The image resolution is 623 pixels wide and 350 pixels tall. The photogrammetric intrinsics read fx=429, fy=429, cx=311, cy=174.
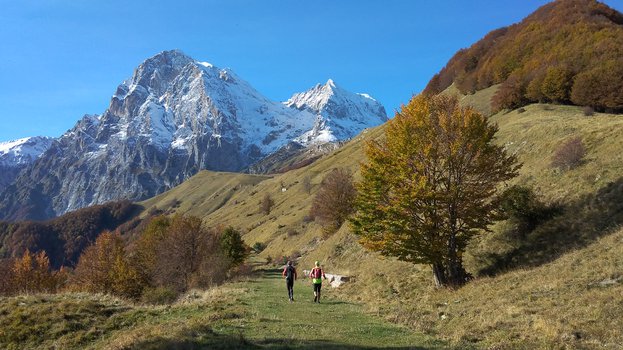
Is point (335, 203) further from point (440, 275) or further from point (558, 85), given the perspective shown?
point (440, 275)

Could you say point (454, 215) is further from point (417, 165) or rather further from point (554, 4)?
point (554, 4)

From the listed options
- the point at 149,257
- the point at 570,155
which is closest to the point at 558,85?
the point at 570,155

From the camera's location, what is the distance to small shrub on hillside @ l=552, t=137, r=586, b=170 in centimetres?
3067

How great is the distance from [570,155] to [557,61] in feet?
158

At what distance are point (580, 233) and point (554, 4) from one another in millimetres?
106932

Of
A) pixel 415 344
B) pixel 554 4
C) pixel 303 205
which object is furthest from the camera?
pixel 303 205

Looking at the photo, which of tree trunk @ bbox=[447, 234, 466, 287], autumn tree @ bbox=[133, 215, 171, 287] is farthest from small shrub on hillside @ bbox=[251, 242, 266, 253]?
tree trunk @ bbox=[447, 234, 466, 287]

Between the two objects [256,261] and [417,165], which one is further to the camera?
[256,261]

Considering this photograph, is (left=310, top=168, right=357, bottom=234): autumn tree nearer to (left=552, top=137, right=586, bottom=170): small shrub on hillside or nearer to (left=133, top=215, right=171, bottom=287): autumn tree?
(left=133, top=215, right=171, bottom=287): autumn tree

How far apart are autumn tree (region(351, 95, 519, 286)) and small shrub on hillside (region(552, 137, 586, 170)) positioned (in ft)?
24.6

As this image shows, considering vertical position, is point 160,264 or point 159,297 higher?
point 160,264

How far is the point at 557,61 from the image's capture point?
2766 inches

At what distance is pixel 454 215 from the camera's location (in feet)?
85.9

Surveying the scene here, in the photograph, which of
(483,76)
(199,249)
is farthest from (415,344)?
(483,76)
